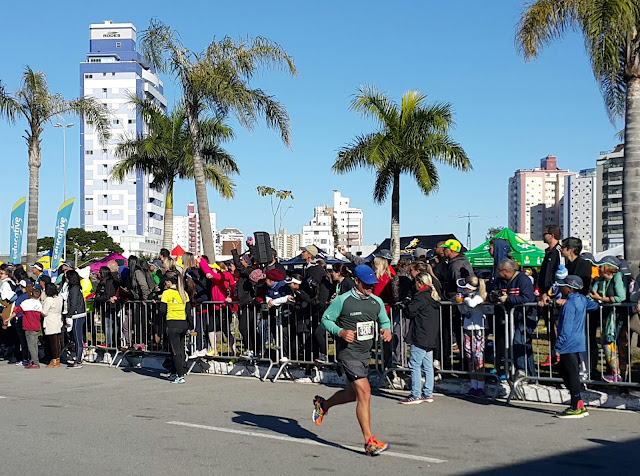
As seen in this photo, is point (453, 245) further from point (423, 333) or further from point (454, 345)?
point (423, 333)

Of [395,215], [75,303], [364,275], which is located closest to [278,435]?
[364,275]

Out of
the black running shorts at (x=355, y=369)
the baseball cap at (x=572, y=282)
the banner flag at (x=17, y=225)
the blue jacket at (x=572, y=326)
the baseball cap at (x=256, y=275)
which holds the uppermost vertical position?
the banner flag at (x=17, y=225)

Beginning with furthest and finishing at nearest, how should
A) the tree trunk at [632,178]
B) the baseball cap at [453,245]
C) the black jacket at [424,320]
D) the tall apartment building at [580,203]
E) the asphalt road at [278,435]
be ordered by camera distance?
the tall apartment building at [580,203], the tree trunk at [632,178], the baseball cap at [453,245], the black jacket at [424,320], the asphalt road at [278,435]

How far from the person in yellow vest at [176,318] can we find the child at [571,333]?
643 centimetres

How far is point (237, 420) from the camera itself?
377 inches

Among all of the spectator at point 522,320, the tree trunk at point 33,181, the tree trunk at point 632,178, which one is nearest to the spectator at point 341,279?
the spectator at point 522,320

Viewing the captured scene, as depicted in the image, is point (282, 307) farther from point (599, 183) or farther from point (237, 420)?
point (599, 183)

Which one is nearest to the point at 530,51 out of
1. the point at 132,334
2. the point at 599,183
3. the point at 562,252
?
the point at 562,252

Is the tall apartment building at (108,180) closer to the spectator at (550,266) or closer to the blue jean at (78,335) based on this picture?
the blue jean at (78,335)

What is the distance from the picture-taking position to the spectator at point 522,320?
418 inches

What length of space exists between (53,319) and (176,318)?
365 cm

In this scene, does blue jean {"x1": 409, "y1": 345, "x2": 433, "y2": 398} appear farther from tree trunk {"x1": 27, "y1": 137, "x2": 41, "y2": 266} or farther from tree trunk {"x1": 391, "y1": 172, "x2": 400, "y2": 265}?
tree trunk {"x1": 391, "y1": 172, "x2": 400, "y2": 265}

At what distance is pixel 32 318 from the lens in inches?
619

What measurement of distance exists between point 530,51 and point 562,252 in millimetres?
8594
